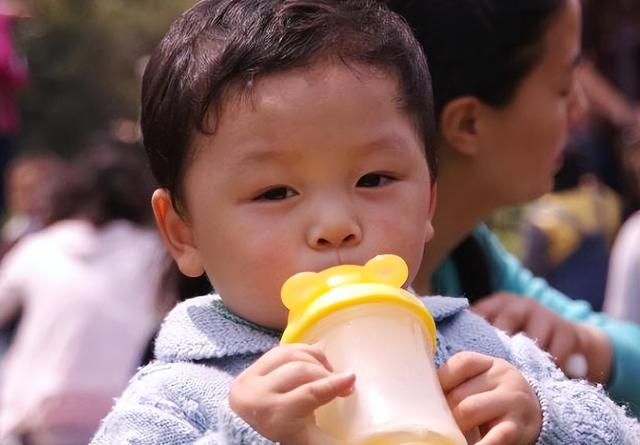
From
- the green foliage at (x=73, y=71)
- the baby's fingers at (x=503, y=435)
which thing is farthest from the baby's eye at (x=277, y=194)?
the green foliage at (x=73, y=71)

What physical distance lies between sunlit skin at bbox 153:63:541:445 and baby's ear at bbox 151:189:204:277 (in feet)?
0.22

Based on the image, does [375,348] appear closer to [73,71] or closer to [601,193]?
[601,193]

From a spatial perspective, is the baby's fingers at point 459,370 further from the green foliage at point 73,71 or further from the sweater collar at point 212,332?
the green foliage at point 73,71

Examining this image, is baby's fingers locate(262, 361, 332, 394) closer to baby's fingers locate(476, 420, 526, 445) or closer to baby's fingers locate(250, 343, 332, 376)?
baby's fingers locate(250, 343, 332, 376)

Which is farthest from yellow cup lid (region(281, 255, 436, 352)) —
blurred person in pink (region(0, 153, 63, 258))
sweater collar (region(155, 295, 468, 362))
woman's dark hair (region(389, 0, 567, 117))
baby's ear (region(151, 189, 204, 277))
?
blurred person in pink (region(0, 153, 63, 258))

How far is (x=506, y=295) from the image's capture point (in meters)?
2.47

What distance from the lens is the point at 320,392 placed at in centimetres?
145

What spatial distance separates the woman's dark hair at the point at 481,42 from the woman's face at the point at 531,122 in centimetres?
2

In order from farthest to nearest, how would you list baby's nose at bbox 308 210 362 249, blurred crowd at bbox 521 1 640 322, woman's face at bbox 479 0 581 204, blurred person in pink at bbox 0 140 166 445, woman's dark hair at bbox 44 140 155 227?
woman's dark hair at bbox 44 140 155 227, blurred person in pink at bbox 0 140 166 445, blurred crowd at bbox 521 1 640 322, woman's face at bbox 479 0 581 204, baby's nose at bbox 308 210 362 249

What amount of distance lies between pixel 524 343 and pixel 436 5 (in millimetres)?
874

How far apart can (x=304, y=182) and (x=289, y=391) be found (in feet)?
1.05

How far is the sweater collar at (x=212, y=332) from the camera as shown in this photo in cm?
181

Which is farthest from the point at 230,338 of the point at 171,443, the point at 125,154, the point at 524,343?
the point at 125,154

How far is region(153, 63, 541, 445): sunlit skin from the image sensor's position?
166 cm
